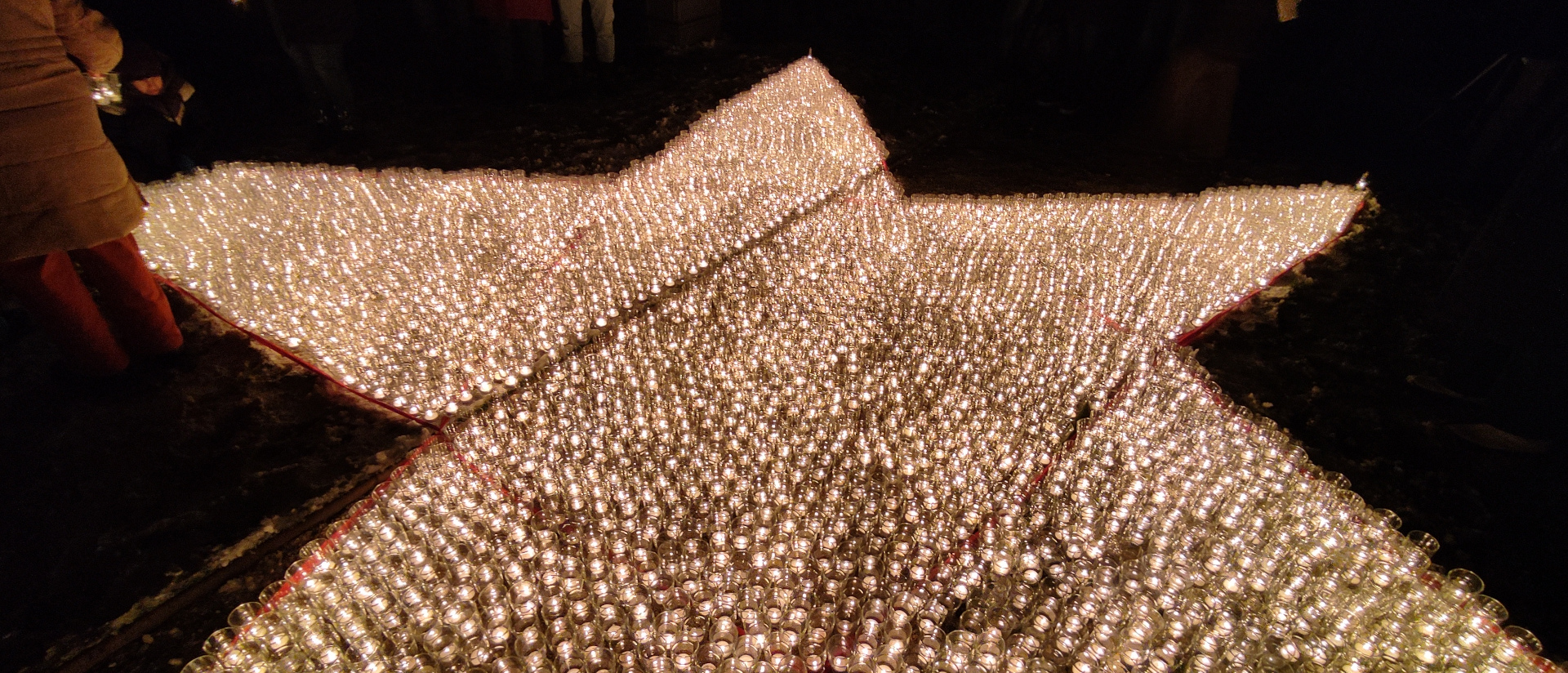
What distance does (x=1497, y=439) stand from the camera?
3.08 meters

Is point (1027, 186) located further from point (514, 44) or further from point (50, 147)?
point (50, 147)

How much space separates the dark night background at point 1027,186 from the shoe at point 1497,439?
2 cm

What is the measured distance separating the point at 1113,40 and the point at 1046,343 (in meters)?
5.97

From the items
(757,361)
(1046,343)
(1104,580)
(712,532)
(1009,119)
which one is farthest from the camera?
(1009,119)

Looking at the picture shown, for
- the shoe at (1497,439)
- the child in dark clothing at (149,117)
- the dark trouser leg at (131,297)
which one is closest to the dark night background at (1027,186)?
the shoe at (1497,439)

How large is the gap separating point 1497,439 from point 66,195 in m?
5.98

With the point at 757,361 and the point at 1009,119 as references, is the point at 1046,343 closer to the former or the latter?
the point at 757,361

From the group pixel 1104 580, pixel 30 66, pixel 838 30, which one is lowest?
pixel 838 30

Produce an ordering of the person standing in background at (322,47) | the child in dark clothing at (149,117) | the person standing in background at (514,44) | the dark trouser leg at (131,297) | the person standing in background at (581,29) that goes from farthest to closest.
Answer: the person standing in background at (581,29), the person standing in background at (514,44), the person standing in background at (322,47), the child in dark clothing at (149,117), the dark trouser leg at (131,297)

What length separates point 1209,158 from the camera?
658cm

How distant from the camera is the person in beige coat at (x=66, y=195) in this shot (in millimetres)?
2467

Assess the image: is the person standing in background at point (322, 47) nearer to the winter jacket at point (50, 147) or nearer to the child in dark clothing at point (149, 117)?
the child in dark clothing at point (149, 117)

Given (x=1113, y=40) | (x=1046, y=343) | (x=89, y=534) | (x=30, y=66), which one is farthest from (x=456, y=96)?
(x=1113, y=40)

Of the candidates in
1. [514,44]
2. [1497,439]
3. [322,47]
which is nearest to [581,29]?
[514,44]
